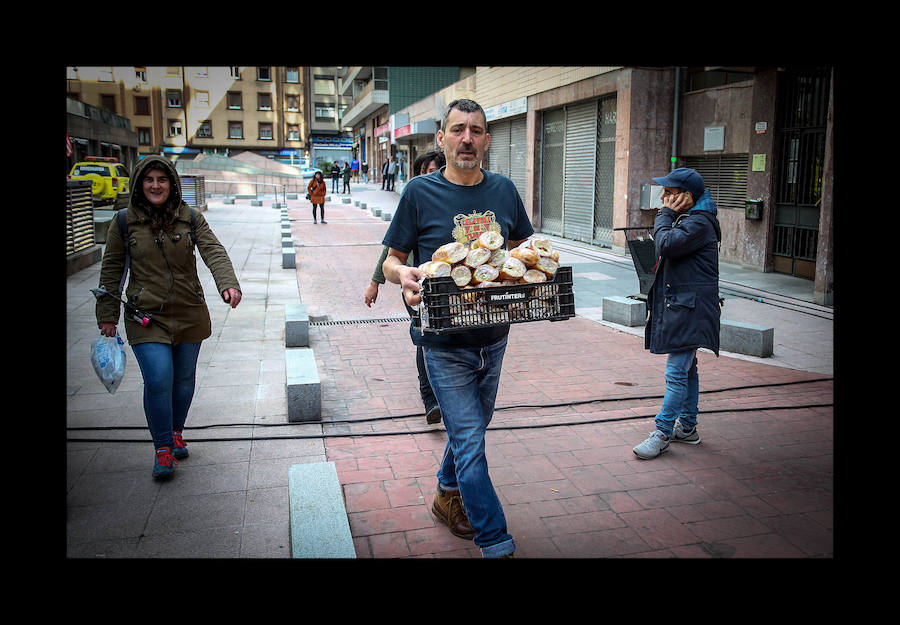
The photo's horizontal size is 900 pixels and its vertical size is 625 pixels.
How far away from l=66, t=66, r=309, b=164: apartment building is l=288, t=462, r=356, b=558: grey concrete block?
216 feet

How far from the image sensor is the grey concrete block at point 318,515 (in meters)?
3.32

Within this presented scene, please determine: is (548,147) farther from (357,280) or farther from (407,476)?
(407,476)

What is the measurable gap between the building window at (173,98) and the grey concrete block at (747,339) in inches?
2645

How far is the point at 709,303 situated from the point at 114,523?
142 inches

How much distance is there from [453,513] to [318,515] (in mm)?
665

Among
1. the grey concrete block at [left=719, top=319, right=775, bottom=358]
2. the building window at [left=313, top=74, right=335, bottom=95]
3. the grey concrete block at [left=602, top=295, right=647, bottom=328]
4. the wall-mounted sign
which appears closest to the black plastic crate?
the grey concrete block at [left=719, top=319, right=775, bottom=358]

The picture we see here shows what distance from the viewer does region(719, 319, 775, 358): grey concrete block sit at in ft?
23.3

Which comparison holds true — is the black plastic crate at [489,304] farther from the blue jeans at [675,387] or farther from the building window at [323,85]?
the building window at [323,85]

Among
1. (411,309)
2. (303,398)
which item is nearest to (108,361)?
(303,398)

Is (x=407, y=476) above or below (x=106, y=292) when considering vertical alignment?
below

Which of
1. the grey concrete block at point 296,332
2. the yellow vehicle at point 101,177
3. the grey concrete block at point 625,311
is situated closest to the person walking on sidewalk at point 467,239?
the grey concrete block at point 296,332
